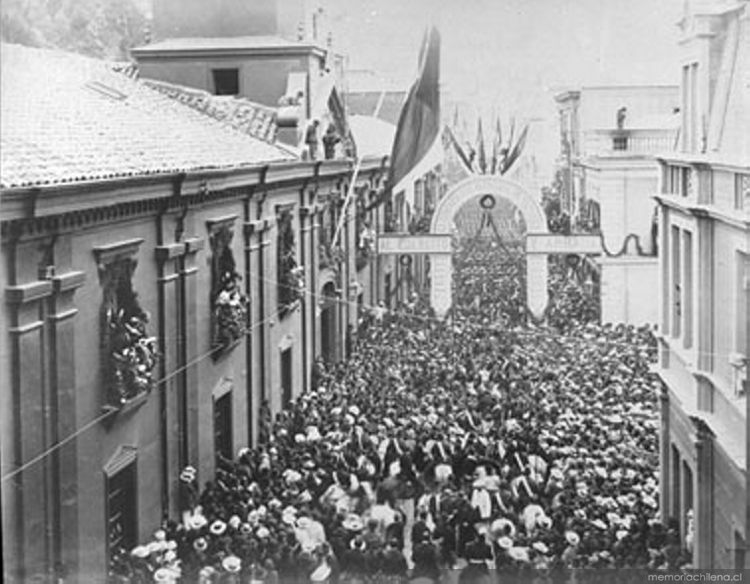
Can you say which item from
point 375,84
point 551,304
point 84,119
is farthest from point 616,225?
point 84,119

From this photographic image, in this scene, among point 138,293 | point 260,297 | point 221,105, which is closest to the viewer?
point 138,293

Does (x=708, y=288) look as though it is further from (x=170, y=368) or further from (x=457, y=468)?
(x=170, y=368)

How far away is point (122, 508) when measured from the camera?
15.5ft

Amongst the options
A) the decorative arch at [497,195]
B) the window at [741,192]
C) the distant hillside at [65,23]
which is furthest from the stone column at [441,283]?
the distant hillside at [65,23]

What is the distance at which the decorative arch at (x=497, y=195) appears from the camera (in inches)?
193

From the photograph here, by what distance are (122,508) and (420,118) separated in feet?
6.03

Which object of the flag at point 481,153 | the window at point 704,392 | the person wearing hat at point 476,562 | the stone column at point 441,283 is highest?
the flag at point 481,153

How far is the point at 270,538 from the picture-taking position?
4.85 meters

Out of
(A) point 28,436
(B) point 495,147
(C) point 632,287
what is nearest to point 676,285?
(C) point 632,287

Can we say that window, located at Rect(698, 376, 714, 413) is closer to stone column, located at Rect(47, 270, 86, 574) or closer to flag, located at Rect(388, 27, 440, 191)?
flag, located at Rect(388, 27, 440, 191)

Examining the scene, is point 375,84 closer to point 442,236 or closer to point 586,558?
point 442,236

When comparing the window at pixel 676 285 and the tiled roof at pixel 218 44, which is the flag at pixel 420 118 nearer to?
the tiled roof at pixel 218 44

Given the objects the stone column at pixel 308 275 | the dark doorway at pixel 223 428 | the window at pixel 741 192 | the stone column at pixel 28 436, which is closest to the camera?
the stone column at pixel 28 436

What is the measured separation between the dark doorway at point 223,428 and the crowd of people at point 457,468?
0.08 meters
